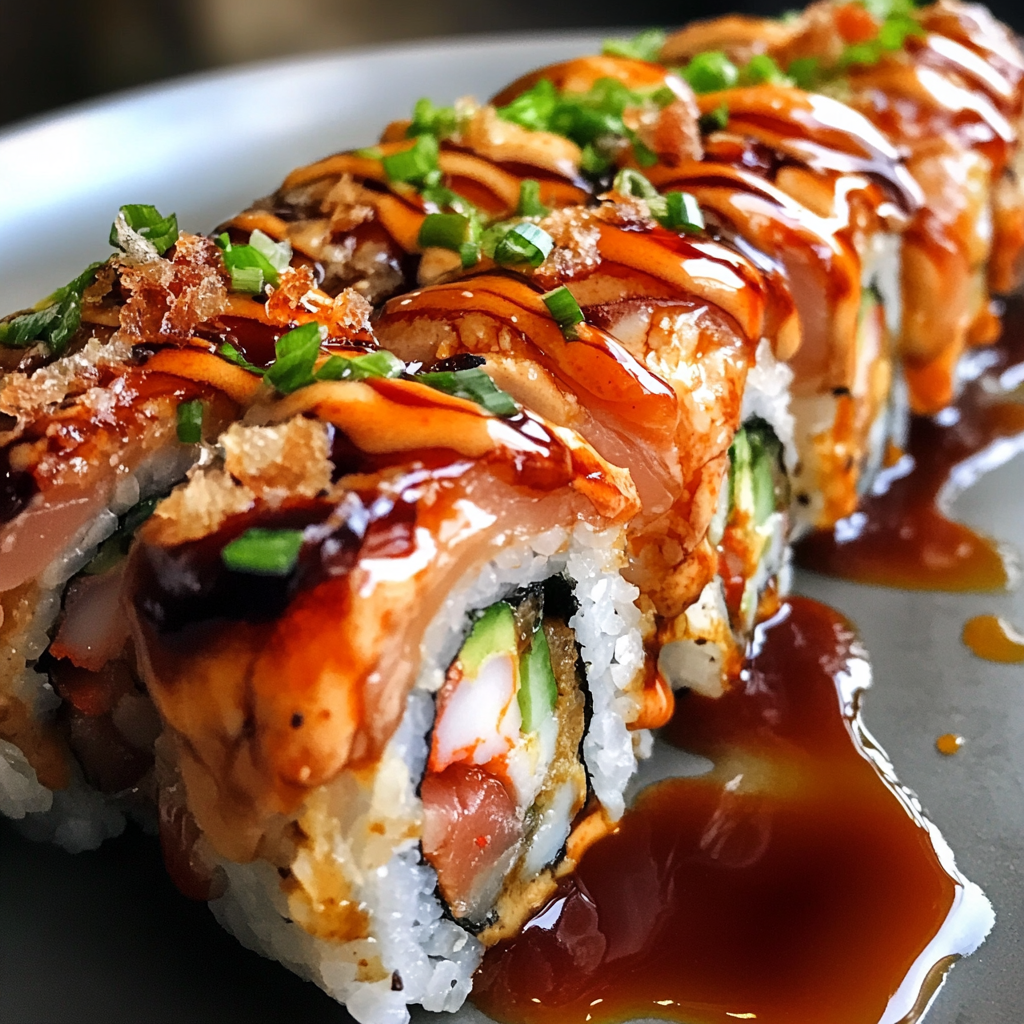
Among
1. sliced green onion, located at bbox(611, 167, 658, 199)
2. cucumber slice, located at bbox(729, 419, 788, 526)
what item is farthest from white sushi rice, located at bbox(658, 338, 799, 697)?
sliced green onion, located at bbox(611, 167, 658, 199)

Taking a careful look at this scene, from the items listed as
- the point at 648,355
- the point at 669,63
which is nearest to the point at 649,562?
the point at 648,355

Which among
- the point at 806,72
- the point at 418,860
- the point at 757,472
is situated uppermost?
the point at 806,72

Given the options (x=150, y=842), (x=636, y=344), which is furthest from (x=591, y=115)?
(x=150, y=842)

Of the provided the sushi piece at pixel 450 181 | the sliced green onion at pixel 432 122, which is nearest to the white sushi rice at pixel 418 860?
the sushi piece at pixel 450 181

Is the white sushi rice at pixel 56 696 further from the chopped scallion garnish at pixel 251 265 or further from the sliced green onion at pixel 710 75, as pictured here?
the sliced green onion at pixel 710 75

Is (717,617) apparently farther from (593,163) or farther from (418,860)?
(593,163)

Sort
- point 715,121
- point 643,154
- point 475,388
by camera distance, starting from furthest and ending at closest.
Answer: point 715,121, point 643,154, point 475,388
